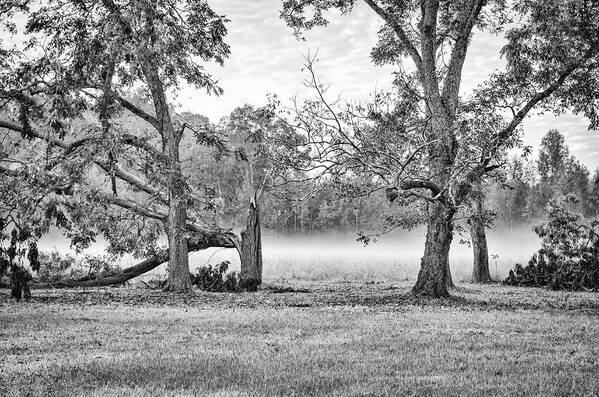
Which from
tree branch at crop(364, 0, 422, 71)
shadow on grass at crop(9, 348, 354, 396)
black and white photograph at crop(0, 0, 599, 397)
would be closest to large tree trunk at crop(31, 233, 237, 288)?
black and white photograph at crop(0, 0, 599, 397)

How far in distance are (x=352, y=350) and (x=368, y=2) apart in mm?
13070

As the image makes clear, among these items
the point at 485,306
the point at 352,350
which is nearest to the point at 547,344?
the point at 352,350

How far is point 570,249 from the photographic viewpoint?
914 inches

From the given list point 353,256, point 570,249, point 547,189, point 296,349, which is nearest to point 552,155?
point 547,189

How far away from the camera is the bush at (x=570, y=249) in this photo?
22.7 meters

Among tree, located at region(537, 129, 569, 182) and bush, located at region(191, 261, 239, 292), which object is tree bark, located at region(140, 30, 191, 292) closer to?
bush, located at region(191, 261, 239, 292)

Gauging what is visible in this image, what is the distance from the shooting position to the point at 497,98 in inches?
746

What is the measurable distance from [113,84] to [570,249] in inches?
664

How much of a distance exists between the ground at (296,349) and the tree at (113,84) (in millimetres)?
3815

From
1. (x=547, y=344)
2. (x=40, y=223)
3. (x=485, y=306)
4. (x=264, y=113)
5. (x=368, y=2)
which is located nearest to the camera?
(x=547, y=344)

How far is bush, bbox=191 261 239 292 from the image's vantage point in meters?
22.0

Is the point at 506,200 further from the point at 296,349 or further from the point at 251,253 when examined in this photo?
the point at 296,349

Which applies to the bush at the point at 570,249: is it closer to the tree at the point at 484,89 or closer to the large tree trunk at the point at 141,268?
the tree at the point at 484,89

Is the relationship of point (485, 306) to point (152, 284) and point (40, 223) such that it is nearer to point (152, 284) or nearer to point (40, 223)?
point (40, 223)
